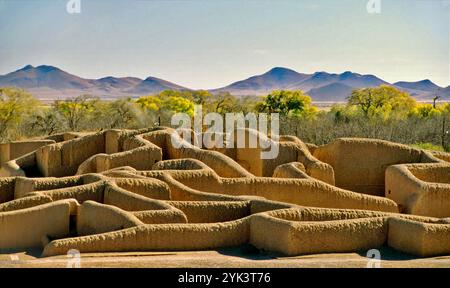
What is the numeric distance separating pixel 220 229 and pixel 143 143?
19.8 feet

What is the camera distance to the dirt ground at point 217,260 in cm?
998

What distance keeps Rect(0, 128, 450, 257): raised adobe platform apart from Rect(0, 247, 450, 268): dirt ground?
0.28m

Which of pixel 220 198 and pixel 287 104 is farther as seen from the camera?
pixel 287 104

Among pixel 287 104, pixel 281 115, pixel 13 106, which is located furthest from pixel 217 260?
pixel 287 104

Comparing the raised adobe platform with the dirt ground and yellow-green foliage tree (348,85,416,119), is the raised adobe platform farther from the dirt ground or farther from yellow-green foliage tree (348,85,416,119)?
yellow-green foliage tree (348,85,416,119)

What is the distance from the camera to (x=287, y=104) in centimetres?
4812

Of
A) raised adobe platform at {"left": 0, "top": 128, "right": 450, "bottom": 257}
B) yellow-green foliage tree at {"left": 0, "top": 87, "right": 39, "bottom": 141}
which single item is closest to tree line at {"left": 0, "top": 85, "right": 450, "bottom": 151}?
yellow-green foliage tree at {"left": 0, "top": 87, "right": 39, "bottom": 141}

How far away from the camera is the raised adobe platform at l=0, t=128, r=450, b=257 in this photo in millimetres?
11406

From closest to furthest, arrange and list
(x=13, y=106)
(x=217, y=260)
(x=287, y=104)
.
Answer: (x=217, y=260) → (x=13, y=106) → (x=287, y=104)

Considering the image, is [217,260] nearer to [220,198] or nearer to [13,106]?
[220,198]

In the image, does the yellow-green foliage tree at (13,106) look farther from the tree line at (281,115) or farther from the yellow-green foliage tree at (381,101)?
the yellow-green foliage tree at (381,101)

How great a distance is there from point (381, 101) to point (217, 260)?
41205 millimetres
